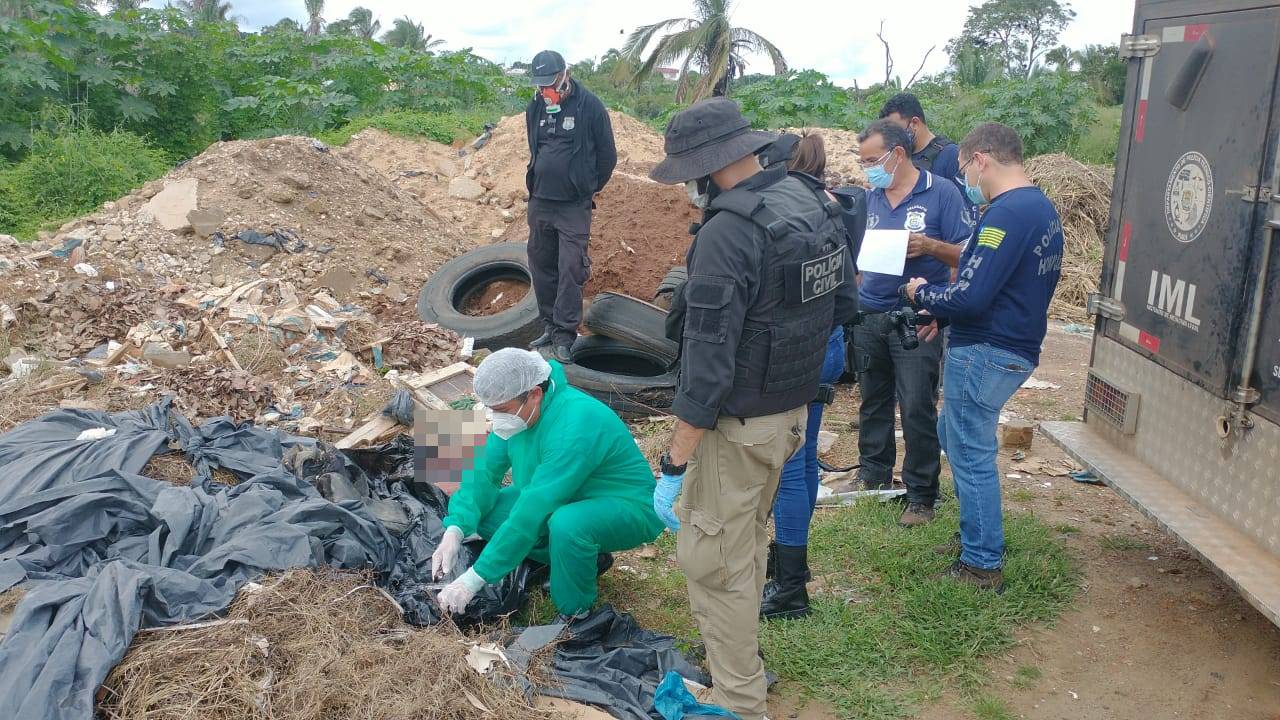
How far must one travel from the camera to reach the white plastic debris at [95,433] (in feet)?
13.6

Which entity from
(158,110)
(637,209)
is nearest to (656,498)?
(637,209)

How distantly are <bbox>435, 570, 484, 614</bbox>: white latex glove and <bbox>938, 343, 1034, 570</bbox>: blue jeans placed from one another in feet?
6.30

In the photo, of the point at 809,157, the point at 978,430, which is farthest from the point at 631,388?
the point at 978,430

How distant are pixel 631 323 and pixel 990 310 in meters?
3.31

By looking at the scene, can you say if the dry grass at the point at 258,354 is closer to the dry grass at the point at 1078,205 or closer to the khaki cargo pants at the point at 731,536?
the khaki cargo pants at the point at 731,536

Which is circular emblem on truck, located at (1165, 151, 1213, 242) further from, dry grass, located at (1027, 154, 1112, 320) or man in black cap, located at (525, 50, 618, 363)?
dry grass, located at (1027, 154, 1112, 320)

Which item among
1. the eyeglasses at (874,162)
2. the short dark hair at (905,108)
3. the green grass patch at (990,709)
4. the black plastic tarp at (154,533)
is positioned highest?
the short dark hair at (905,108)

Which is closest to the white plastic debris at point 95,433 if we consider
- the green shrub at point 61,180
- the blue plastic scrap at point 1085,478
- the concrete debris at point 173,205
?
the concrete debris at point 173,205

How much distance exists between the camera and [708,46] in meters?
21.2

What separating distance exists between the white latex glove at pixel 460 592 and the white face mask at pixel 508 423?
52 cm

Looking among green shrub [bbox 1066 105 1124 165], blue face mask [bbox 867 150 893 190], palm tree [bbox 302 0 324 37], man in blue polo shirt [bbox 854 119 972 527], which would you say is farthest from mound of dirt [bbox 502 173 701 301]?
palm tree [bbox 302 0 324 37]

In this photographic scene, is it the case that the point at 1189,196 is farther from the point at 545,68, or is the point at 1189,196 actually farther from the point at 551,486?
the point at 545,68

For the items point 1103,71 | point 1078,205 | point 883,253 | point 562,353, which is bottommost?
point 562,353

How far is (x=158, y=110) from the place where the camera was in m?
14.6
